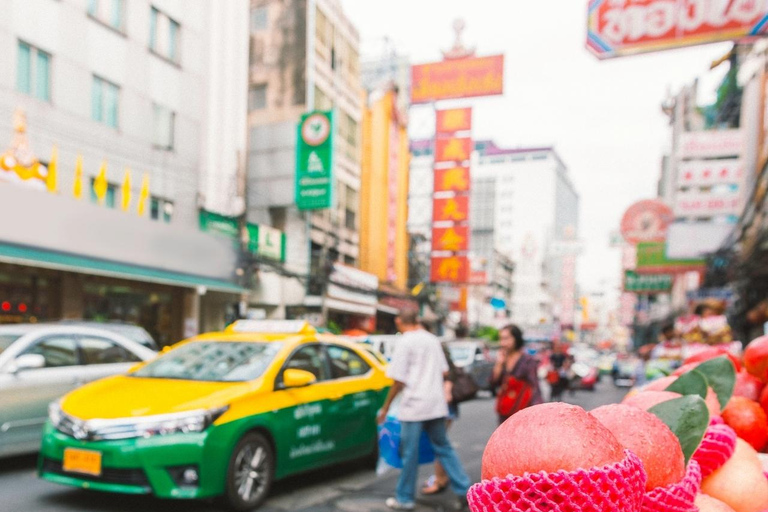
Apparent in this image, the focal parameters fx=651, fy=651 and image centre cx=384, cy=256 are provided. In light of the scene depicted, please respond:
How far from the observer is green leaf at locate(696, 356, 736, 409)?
203 centimetres

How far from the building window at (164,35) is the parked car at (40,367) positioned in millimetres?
12931

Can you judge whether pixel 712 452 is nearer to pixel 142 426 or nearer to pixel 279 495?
pixel 142 426

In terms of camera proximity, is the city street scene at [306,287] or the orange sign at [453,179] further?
the orange sign at [453,179]

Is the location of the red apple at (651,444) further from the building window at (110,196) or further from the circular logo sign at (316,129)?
the circular logo sign at (316,129)

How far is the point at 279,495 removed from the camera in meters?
5.82

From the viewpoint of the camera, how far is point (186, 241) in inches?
687

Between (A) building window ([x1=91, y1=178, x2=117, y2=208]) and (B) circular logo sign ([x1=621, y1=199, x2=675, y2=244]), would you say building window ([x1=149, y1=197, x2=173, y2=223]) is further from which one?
(B) circular logo sign ([x1=621, y1=199, x2=675, y2=244])

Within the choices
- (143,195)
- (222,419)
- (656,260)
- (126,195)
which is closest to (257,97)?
(143,195)

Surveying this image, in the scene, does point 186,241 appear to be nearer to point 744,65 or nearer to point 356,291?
point 356,291

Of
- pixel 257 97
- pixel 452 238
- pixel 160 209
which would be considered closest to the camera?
pixel 160 209

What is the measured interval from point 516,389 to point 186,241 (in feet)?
44.0

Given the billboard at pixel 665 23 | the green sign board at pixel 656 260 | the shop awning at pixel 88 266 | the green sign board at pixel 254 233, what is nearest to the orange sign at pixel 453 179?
the green sign board at pixel 656 260

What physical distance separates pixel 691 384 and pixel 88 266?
46.3 feet

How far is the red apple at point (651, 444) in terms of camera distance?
129 cm
